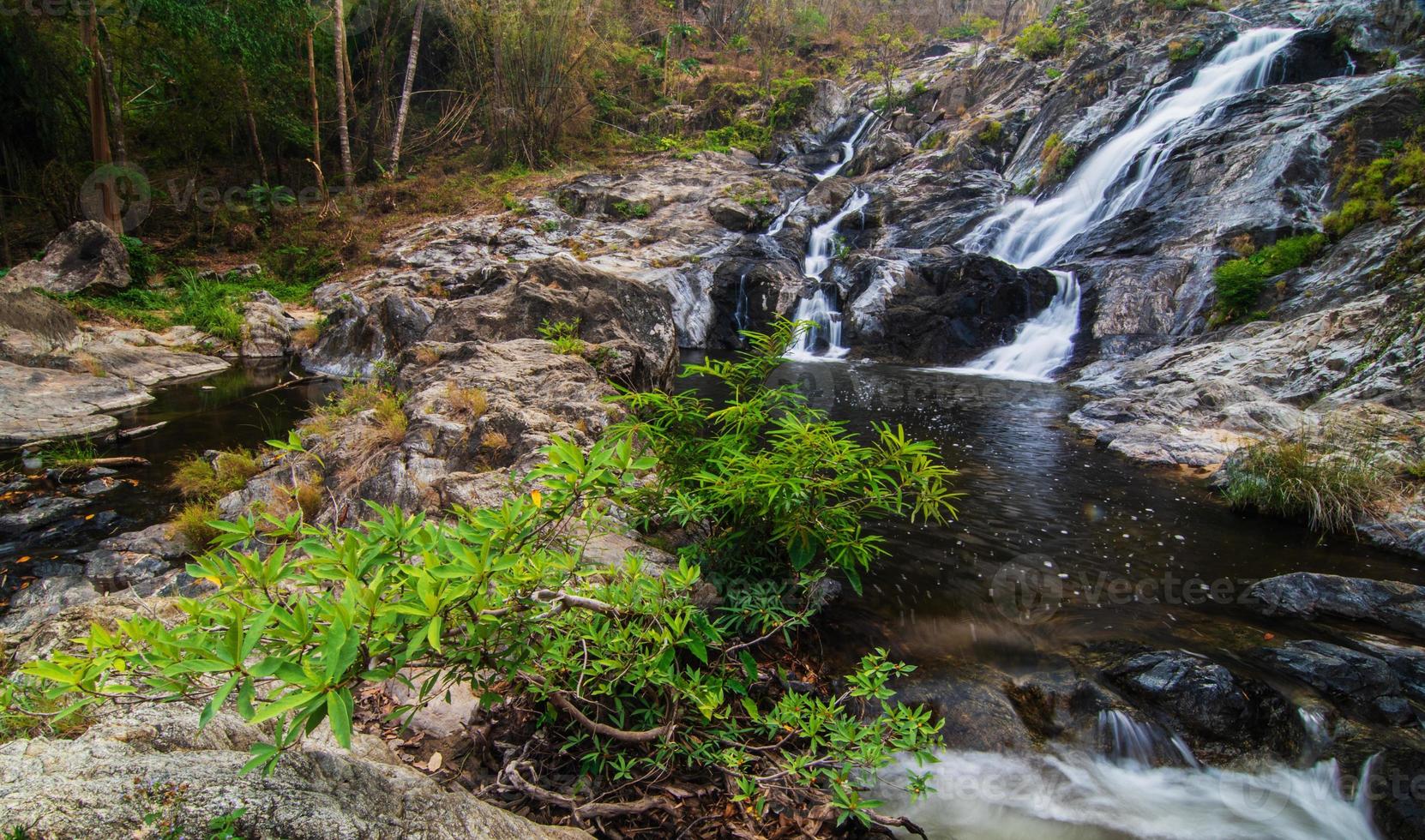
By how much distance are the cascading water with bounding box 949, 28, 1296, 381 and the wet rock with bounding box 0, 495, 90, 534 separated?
13442mm

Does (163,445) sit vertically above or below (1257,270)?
below

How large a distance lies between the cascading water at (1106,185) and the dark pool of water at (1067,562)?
21.7 feet

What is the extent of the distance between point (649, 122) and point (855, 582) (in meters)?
27.7

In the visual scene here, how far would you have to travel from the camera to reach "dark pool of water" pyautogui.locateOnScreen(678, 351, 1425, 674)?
383cm

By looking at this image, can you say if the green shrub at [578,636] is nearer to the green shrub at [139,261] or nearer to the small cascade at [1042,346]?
the small cascade at [1042,346]

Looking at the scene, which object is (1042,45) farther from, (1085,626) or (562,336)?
(1085,626)

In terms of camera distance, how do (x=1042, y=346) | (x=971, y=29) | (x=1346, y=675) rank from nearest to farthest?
(x=1346, y=675)
(x=1042, y=346)
(x=971, y=29)

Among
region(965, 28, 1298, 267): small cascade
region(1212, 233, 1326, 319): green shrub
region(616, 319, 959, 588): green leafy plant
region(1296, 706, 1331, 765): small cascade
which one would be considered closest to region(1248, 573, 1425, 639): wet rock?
region(1296, 706, 1331, 765): small cascade

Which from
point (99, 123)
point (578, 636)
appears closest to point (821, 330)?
point (578, 636)

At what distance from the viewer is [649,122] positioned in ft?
87.9

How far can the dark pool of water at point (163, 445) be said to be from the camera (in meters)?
4.98

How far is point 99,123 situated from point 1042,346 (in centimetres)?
2138

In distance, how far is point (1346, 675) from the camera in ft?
11.3

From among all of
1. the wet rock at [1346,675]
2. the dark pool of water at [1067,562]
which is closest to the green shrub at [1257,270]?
the dark pool of water at [1067,562]
